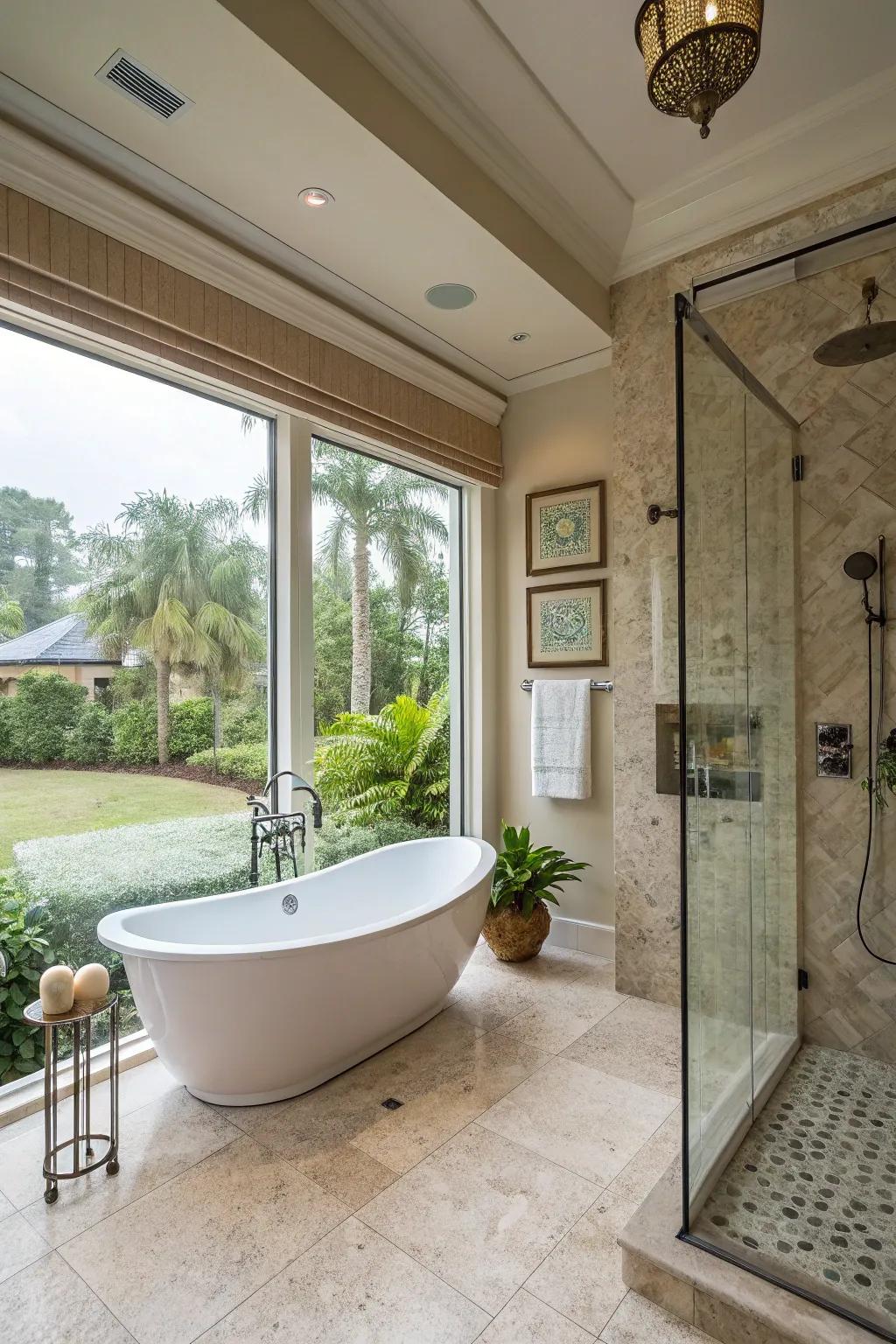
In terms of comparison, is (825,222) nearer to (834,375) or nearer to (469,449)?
(834,375)

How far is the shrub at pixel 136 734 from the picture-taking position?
2434 mm

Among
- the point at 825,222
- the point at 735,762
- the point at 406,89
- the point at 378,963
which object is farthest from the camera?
the point at 825,222

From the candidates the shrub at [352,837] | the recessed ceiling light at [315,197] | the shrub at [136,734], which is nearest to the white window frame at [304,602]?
the shrub at [352,837]

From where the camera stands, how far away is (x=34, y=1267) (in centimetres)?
159

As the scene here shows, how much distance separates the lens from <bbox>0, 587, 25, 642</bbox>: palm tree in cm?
214

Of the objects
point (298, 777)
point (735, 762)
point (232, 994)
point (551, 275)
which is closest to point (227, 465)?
point (298, 777)

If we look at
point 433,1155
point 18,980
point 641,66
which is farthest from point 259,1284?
point 641,66

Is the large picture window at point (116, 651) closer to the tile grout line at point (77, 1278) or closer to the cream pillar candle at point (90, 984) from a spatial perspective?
the cream pillar candle at point (90, 984)

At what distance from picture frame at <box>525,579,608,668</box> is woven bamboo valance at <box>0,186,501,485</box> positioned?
77 cm

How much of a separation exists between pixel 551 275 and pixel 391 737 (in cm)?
203

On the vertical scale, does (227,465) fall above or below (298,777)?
above

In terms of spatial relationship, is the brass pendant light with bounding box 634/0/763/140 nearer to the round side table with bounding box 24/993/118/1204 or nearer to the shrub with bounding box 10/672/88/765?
the shrub with bounding box 10/672/88/765

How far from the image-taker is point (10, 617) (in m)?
2.15

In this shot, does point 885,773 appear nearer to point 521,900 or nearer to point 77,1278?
point 521,900
